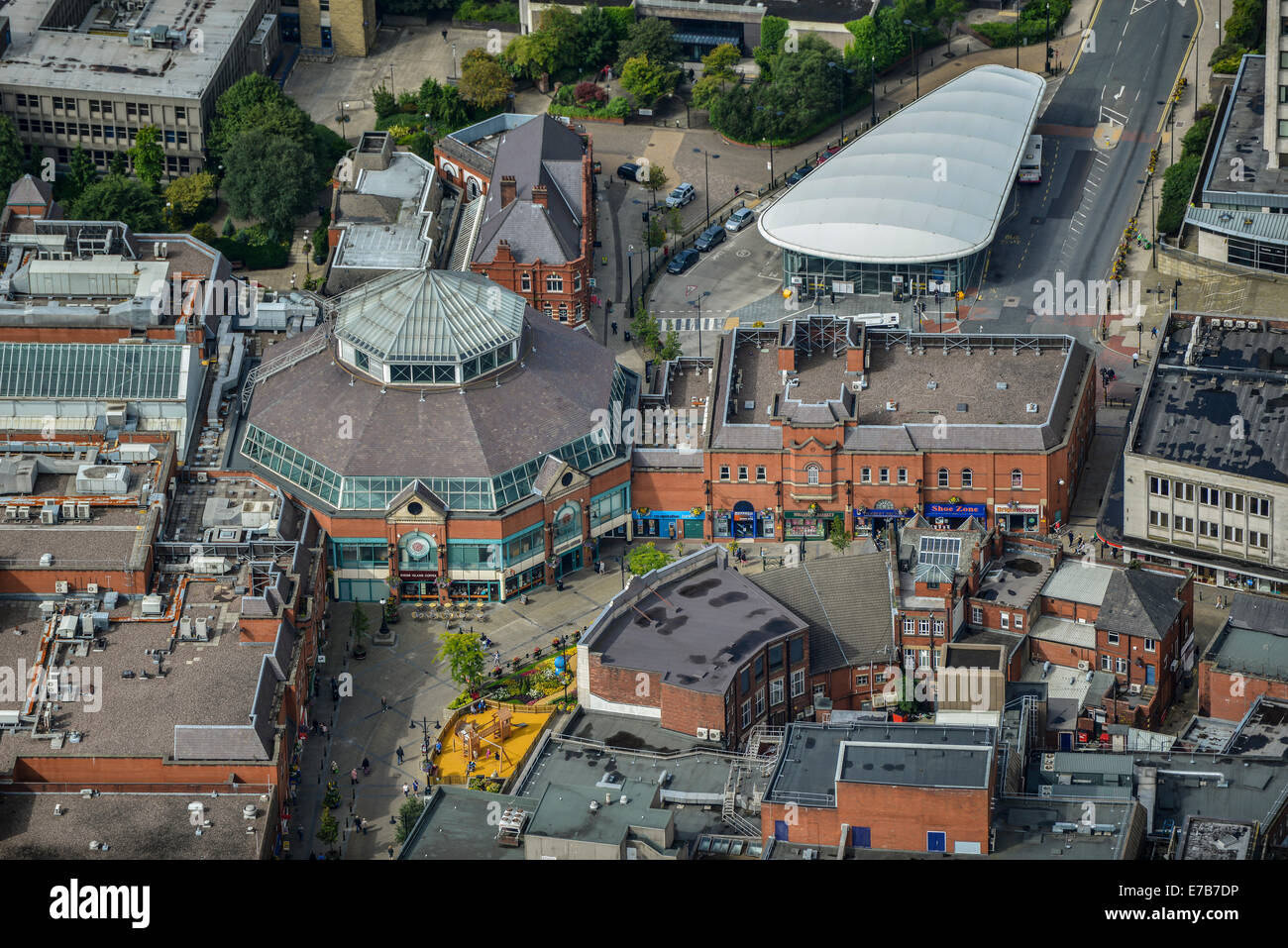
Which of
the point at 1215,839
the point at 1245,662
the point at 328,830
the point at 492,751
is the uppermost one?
the point at 1215,839

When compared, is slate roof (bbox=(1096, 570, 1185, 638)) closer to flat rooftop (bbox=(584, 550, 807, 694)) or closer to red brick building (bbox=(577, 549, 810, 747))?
red brick building (bbox=(577, 549, 810, 747))

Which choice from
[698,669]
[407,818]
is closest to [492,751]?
[407,818]

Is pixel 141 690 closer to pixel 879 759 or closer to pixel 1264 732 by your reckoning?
pixel 879 759

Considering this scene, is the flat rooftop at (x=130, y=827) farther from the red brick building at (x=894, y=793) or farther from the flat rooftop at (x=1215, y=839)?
the flat rooftop at (x=1215, y=839)

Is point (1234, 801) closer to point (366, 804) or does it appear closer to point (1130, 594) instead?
point (1130, 594)

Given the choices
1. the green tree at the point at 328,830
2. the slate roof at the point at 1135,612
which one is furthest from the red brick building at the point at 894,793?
the green tree at the point at 328,830
